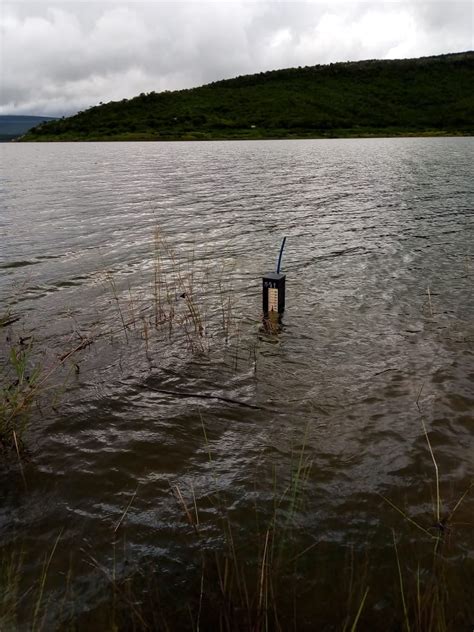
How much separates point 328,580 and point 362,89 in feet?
561

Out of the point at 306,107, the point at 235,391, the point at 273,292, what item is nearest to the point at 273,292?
the point at 273,292

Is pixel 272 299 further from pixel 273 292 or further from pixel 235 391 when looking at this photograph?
pixel 235 391

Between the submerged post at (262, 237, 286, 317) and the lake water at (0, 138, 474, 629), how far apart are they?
1.41 feet

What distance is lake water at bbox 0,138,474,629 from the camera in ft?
13.3

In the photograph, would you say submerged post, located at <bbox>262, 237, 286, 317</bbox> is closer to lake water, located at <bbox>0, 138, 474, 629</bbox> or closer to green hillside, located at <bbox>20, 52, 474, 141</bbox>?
lake water, located at <bbox>0, 138, 474, 629</bbox>

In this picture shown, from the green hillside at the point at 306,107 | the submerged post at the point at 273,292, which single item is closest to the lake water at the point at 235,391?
the submerged post at the point at 273,292

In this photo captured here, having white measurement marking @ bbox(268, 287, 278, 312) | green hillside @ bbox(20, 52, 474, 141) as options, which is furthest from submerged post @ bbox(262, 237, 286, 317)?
green hillside @ bbox(20, 52, 474, 141)

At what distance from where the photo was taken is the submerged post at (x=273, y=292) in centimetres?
848

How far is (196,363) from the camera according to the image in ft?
23.5

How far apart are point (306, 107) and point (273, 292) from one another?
13800 centimetres

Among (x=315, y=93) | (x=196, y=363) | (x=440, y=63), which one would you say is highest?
(x=440, y=63)

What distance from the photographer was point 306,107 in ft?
433

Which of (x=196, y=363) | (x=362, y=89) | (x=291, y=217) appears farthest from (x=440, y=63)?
(x=196, y=363)

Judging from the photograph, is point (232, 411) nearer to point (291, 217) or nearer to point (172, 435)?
point (172, 435)
